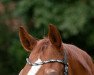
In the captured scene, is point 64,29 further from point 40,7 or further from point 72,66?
point 72,66

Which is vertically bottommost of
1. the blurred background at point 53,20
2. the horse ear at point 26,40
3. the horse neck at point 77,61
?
the blurred background at point 53,20

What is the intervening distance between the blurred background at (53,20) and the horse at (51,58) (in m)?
7.91

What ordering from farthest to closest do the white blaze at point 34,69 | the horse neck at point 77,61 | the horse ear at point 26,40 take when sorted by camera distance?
the horse ear at point 26,40
the horse neck at point 77,61
the white blaze at point 34,69

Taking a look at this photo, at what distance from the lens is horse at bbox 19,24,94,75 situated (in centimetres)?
445

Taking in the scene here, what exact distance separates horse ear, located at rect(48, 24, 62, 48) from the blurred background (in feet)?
26.6

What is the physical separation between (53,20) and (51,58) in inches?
367

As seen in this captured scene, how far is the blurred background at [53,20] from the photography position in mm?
13461

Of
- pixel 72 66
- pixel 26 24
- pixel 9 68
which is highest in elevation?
pixel 72 66

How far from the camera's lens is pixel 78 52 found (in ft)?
16.6

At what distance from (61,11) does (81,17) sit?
927 mm

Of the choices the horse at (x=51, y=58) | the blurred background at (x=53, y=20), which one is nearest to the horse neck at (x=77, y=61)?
the horse at (x=51, y=58)

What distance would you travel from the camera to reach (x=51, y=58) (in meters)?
4.55

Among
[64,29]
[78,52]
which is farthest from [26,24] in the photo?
[78,52]

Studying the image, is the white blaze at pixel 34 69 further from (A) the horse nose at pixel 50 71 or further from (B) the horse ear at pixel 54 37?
(B) the horse ear at pixel 54 37
